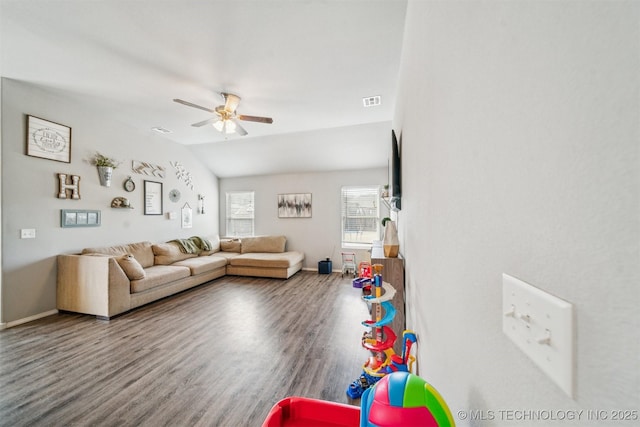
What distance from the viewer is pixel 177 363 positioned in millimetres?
2070

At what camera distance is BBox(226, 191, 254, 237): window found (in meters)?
6.31

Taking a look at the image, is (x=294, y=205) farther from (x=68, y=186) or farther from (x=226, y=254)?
(x=68, y=186)

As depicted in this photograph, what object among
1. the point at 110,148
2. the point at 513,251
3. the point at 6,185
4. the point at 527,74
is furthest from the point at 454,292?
the point at 110,148

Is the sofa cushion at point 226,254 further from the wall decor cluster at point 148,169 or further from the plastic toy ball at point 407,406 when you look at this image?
the plastic toy ball at point 407,406

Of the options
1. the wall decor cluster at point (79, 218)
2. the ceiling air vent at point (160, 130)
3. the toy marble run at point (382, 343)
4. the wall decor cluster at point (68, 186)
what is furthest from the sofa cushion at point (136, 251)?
the toy marble run at point (382, 343)

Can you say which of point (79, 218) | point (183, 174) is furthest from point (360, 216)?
point (79, 218)

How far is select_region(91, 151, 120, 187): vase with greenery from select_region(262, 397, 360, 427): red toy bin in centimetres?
443

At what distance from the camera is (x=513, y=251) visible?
0.43 meters

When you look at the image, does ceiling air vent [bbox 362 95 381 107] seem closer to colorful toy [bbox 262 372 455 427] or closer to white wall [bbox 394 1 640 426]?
white wall [bbox 394 1 640 426]

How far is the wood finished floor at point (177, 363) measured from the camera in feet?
5.18

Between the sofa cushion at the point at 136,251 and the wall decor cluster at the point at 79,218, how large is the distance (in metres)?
0.40

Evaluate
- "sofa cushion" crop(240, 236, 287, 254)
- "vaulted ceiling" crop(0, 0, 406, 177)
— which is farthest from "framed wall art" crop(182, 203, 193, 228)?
"vaulted ceiling" crop(0, 0, 406, 177)


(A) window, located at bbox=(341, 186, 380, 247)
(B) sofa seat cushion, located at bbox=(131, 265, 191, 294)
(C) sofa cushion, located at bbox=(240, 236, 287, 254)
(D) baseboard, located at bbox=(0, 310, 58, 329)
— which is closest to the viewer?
(D) baseboard, located at bbox=(0, 310, 58, 329)

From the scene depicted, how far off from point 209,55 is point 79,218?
3118 mm
